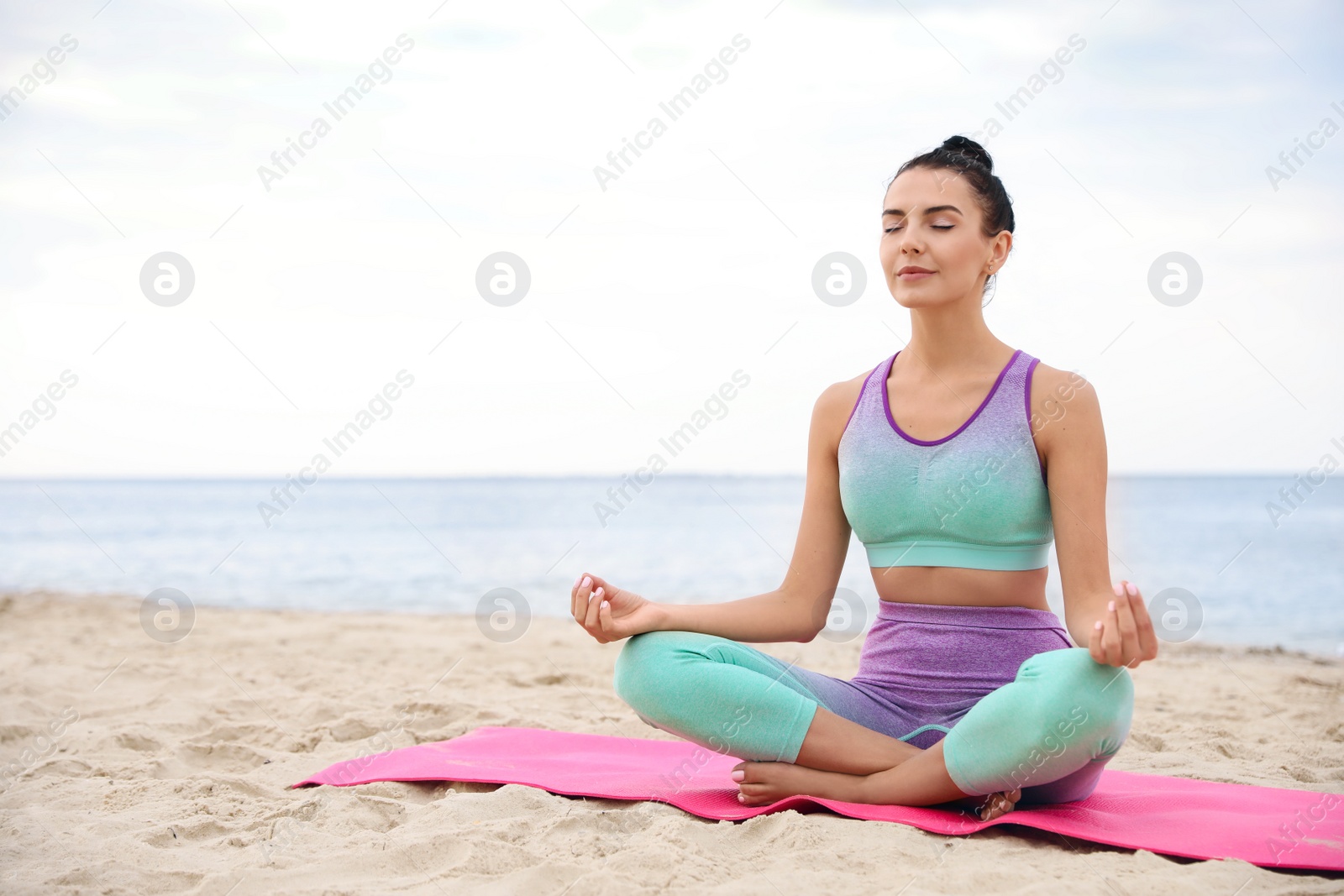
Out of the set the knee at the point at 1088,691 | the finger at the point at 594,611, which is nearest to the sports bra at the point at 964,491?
the knee at the point at 1088,691

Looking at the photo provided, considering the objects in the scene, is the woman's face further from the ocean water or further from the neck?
the ocean water

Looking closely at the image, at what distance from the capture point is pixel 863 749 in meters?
2.42

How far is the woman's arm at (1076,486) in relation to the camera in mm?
2297

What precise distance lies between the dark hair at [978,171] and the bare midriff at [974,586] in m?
0.90

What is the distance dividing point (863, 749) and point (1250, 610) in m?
9.32

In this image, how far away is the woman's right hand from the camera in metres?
2.44

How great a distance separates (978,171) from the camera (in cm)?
259

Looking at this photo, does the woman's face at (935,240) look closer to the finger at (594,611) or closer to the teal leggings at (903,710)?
the teal leggings at (903,710)

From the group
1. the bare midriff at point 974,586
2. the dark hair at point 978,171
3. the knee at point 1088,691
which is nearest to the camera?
the knee at point 1088,691

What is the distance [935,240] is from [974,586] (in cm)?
90

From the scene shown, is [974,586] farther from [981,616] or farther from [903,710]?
[903,710]

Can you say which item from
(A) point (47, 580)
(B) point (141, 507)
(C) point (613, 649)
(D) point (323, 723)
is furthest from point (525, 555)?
(B) point (141, 507)

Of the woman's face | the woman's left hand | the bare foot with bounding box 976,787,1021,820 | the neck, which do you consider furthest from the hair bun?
the bare foot with bounding box 976,787,1021,820

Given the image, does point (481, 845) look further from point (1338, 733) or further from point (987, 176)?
point (1338, 733)
